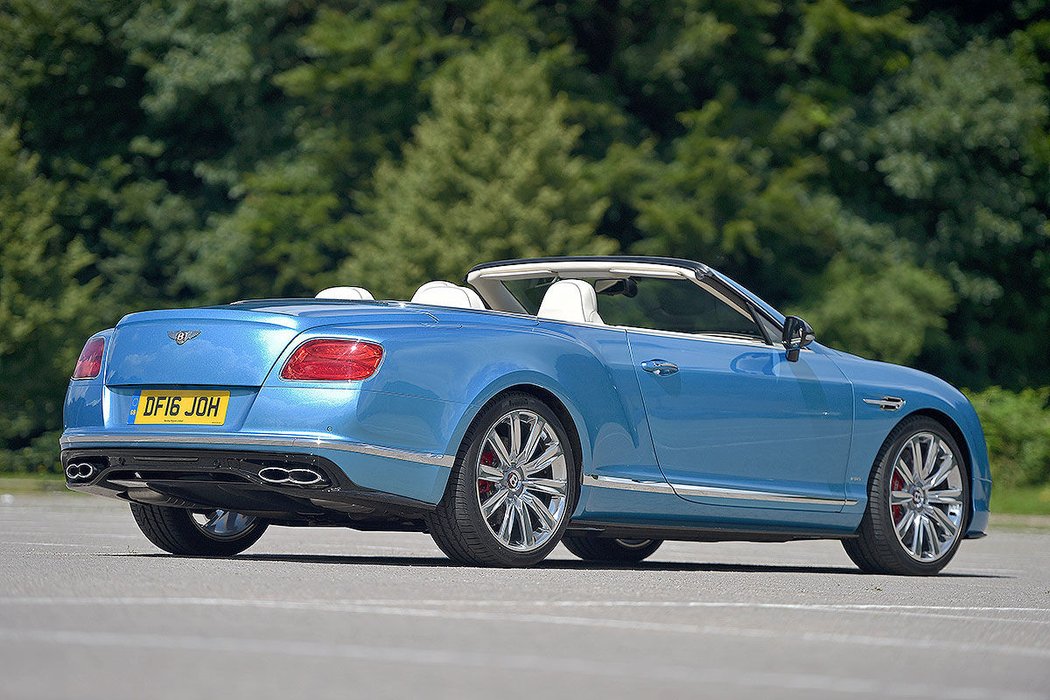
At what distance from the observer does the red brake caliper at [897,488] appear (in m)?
10.7

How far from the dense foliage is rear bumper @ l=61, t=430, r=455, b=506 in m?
25.4

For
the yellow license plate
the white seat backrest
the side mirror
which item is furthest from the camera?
the side mirror

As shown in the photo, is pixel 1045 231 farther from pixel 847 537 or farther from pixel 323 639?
pixel 323 639

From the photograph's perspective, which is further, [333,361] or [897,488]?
[897,488]

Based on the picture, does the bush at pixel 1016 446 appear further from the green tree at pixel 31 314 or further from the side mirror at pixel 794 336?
the green tree at pixel 31 314

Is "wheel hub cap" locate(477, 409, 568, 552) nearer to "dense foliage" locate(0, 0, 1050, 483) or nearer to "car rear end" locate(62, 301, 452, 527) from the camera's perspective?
"car rear end" locate(62, 301, 452, 527)

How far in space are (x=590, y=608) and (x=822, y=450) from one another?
3583 millimetres

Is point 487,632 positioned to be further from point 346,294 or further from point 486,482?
point 346,294

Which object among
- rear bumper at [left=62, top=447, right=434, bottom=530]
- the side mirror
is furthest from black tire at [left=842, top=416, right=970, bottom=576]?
rear bumper at [left=62, top=447, right=434, bottom=530]

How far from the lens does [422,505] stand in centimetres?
845

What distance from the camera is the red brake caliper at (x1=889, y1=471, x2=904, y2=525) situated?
10656mm

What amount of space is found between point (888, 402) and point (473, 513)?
2.99 metres

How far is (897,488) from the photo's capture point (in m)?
10.7

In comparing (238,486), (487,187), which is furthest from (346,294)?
(487,187)
